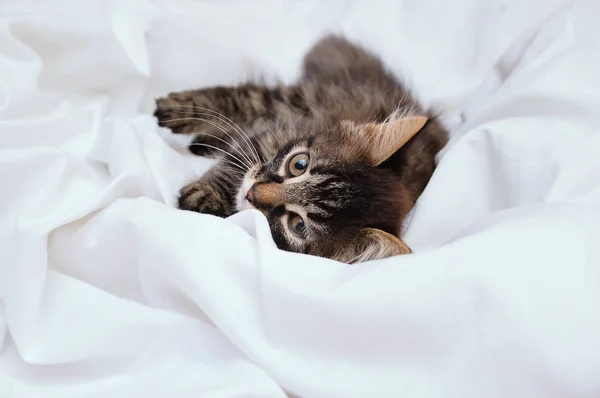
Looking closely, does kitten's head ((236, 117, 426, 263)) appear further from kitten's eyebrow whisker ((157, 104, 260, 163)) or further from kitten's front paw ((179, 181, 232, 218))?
kitten's eyebrow whisker ((157, 104, 260, 163))

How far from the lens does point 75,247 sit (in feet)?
3.35

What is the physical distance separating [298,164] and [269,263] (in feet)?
1.49

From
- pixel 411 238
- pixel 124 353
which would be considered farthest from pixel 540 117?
pixel 124 353

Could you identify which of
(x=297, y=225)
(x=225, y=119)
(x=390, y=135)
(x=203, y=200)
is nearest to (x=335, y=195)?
(x=297, y=225)

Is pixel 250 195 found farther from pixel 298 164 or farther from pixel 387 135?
pixel 387 135

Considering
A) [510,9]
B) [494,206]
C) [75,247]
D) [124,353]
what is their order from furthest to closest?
[510,9], [494,206], [75,247], [124,353]

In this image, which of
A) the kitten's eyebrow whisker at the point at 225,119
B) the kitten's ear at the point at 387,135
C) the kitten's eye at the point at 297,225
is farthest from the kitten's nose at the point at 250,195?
the kitten's ear at the point at 387,135

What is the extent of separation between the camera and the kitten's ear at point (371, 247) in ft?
3.37

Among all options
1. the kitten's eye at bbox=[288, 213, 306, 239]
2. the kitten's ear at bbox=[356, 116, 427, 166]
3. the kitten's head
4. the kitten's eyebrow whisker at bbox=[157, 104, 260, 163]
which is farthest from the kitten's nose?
the kitten's ear at bbox=[356, 116, 427, 166]

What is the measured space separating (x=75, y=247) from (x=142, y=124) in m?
0.54

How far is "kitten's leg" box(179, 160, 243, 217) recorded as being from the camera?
1.27 metres

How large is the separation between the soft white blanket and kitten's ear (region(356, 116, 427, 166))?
0.12 meters

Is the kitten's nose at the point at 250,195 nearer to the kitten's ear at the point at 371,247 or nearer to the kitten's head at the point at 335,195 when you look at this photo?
the kitten's head at the point at 335,195

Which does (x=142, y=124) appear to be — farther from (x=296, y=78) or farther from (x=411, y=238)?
(x=411, y=238)
